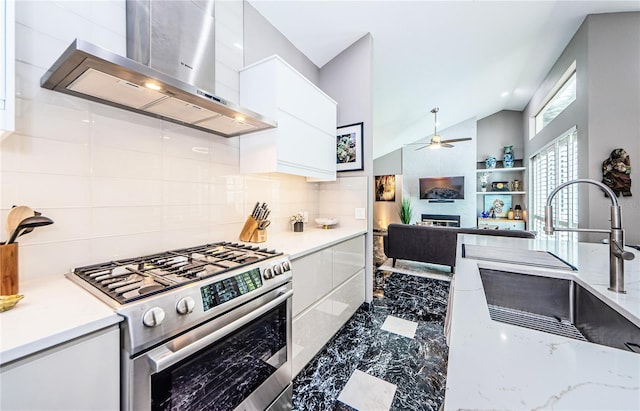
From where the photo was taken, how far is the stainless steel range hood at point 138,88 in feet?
2.83

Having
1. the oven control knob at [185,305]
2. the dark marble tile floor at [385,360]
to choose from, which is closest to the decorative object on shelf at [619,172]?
the dark marble tile floor at [385,360]

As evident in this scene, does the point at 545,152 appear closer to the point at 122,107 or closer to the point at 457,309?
the point at 457,309

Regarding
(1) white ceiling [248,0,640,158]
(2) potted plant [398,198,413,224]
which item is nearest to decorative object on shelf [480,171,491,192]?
(2) potted plant [398,198,413,224]

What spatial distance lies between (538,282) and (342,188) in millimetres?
1823

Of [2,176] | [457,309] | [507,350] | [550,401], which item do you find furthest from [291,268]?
[2,176]

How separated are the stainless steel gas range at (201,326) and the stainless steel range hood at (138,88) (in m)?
0.76

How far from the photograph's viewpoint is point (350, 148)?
2.66m

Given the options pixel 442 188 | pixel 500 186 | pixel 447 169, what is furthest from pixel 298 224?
pixel 500 186

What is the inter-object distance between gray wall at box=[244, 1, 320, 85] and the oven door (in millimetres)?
1837

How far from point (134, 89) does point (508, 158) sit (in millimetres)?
7590

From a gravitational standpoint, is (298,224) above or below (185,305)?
above

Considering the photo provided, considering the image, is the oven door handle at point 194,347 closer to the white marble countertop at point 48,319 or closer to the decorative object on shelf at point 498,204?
the white marble countertop at point 48,319

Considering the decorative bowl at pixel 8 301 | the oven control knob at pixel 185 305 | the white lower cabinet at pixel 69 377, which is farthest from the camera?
the oven control knob at pixel 185 305

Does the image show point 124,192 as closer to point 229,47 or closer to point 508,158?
point 229,47
